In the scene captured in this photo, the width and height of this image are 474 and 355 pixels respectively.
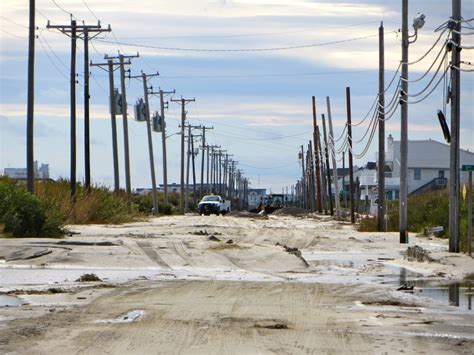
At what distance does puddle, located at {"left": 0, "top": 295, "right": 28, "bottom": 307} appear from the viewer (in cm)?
1633

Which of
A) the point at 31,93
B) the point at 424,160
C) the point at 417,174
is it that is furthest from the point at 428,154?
the point at 31,93

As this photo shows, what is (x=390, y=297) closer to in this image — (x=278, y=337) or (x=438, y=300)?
(x=438, y=300)

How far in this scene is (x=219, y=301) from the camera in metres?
17.4

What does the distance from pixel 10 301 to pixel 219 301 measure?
3184mm

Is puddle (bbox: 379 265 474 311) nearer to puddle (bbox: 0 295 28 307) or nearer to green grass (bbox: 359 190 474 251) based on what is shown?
puddle (bbox: 0 295 28 307)

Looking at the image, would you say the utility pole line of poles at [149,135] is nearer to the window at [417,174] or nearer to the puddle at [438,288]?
the window at [417,174]

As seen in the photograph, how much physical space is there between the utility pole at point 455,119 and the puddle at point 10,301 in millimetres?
14752

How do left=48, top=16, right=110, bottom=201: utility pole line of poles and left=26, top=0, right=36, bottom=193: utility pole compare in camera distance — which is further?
left=48, top=16, right=110, bottom=201: utility pole line of poles

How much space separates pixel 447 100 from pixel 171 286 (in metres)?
11.7

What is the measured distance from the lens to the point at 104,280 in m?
21.2

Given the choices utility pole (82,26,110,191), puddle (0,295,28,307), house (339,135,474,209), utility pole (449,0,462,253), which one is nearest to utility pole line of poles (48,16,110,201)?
utility pole (82,26,110,191)

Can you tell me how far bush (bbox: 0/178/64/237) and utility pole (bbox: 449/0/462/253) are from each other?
12323 millimetres

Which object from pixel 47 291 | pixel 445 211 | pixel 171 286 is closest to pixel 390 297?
pixel 171 286

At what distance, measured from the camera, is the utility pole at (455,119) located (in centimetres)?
2842
